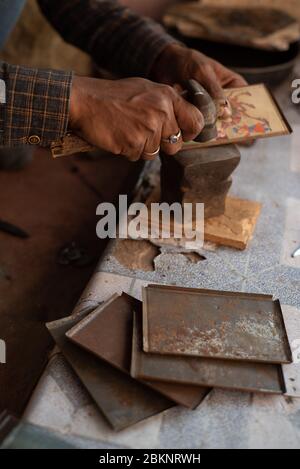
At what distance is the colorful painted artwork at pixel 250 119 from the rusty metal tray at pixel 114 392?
0.93 m

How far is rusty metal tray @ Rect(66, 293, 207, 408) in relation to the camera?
152 cm

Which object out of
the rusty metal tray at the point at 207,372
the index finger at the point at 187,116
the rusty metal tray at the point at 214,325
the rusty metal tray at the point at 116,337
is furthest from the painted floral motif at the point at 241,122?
the rusty metal tray at the point at 207,372

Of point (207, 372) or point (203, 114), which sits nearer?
point (207, 372)

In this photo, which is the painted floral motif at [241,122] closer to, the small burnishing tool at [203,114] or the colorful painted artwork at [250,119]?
the colorful painted artwork at [250,119]

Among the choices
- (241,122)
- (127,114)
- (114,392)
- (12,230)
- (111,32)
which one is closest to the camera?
(114,392)

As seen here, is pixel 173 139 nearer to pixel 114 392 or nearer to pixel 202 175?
pixel 202 175

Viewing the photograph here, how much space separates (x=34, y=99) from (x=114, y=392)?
39.2 inches

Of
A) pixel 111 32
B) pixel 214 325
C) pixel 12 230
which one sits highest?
pixel 111 32

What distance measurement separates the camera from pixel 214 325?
5.47 feet

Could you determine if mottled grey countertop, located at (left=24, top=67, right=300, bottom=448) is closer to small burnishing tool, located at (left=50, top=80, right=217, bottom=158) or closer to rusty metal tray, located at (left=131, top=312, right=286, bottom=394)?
rusty metal tray, located at (left=131, top=312, right=286, bottom=394)

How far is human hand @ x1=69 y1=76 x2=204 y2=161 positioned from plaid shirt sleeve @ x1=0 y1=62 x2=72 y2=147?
4 cm

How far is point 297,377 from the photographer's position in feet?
5.46

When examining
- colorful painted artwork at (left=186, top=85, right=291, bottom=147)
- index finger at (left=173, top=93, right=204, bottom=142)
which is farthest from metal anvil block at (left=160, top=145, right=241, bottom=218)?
index finger at (left=173, top=93, right=204, bottom=142)

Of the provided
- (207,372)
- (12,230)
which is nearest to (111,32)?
(12,230)
